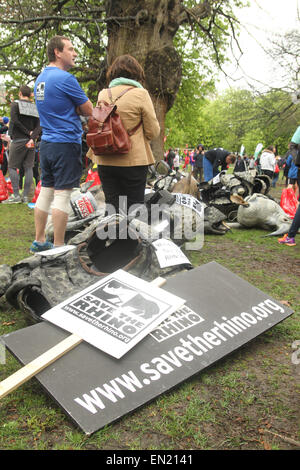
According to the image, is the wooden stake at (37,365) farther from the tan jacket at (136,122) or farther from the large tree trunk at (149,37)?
the large tree trunk at (149,37)

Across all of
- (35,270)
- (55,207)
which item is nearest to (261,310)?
(35,270)

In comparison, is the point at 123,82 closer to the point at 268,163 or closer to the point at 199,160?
the point at 268,163

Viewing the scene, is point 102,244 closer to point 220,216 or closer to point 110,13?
point 220,216

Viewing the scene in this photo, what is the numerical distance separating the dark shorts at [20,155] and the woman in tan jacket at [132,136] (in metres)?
3.13

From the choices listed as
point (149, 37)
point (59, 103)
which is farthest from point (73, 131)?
point (149, 37)

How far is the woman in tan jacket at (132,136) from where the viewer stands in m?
3.23

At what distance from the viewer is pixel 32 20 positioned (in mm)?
6703

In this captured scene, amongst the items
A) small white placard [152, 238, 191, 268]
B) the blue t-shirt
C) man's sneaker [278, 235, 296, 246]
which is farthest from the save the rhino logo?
man's sneaker [278, 235, 296, 246]

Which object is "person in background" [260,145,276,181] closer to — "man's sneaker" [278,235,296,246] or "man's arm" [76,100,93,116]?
"man's sneaker" [278,235,296,246]

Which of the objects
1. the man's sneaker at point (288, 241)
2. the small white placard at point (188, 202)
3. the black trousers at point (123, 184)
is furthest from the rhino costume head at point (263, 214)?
the black trousers at point (123, 184)

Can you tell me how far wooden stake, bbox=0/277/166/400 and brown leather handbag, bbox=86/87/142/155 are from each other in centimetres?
189

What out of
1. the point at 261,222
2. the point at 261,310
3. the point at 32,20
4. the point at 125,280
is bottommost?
the point at 261,222

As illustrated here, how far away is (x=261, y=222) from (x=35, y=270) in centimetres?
395

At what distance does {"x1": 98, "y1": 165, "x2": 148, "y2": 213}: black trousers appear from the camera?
3383 mm
